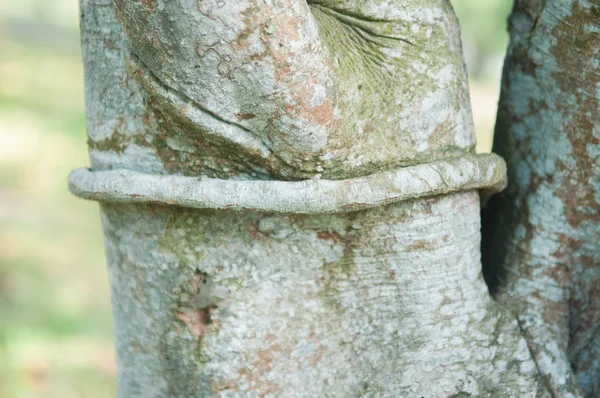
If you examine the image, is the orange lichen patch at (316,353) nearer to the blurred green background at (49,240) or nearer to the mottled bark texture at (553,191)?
the mottled bark texture at (553,191)

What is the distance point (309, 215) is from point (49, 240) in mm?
2973

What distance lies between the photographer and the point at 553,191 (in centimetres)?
134

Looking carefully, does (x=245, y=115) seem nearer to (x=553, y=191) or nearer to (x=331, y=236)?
(x=331, y=236)

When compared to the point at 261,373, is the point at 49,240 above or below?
below

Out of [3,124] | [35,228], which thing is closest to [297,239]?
[35,228]

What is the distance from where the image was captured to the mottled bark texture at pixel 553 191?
1.27 m

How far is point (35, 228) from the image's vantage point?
392 centimetres

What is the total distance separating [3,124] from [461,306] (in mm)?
4508

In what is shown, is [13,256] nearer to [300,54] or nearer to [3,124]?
[3,124]

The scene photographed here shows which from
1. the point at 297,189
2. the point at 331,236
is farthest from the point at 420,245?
the point at 297,189

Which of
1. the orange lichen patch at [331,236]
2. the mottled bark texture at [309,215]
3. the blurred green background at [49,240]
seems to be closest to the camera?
the mottled bark texture at [309,215]

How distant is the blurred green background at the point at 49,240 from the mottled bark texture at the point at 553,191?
1.18 m

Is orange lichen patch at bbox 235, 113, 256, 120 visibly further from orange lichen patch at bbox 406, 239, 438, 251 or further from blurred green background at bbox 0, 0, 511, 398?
blurred green background at bbox 0, 0, 511, 398

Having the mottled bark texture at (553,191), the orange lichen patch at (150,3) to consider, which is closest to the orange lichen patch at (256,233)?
the orange lichen patch at (150,3)
